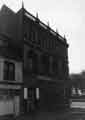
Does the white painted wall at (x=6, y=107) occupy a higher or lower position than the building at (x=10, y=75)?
lower

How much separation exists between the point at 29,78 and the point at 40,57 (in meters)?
4.39

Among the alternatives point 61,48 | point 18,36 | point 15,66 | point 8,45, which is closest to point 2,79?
point 15,66

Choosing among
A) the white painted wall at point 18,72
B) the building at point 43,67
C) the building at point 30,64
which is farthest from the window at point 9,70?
the building at point 43,67

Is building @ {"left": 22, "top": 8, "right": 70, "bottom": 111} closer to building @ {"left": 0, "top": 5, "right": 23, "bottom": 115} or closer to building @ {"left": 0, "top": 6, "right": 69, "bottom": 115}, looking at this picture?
building @ {"left": 0, "top": 6, "right": 69, "bottom": 115}

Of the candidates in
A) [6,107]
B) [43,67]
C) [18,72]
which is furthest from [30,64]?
[6,107]

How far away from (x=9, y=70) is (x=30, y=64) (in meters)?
3.71

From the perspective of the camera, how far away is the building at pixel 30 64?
19.5m

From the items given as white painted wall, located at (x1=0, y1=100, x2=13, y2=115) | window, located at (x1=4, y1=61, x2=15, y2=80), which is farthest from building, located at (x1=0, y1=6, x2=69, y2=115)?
white painted wall, located at (x1=0, y1=100, x2=13, y2=115)

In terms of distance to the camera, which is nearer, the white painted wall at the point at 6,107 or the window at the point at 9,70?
the white painted wall at the point at 6,107

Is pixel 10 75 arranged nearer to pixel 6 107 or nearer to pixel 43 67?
pixel 6 107

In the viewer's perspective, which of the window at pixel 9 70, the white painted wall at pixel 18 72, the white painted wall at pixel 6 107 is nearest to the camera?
the white painted wall at pixel 6 107

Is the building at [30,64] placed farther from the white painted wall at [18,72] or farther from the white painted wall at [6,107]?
the white painted wall at [6,107]

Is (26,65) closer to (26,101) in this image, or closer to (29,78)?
(29,78)

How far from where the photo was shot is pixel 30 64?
22.6m
